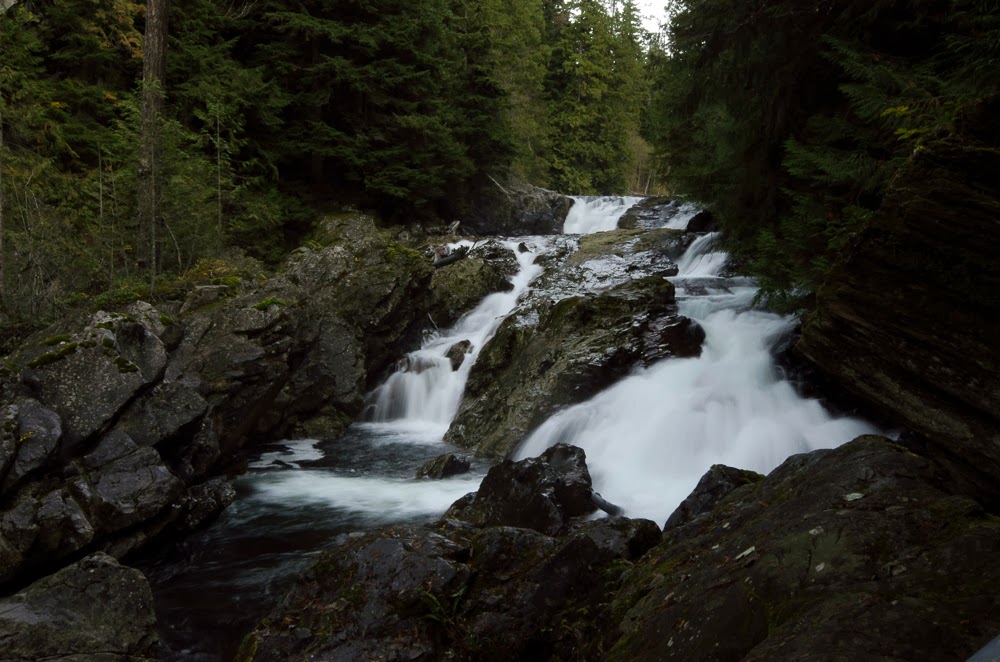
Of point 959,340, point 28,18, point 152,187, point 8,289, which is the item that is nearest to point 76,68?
point 28,18

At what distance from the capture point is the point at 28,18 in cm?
1212

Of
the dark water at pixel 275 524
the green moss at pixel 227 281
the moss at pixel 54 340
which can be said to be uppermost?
the green moss at pixel 227 281

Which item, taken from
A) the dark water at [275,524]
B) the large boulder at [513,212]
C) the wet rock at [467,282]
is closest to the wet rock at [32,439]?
the dark water at [275,524]

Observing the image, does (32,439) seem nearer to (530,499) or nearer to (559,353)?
(530,499)

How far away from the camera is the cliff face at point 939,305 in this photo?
10.8ft

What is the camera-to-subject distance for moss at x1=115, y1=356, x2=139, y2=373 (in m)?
6.77

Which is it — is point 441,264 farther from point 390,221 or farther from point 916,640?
point 916,640

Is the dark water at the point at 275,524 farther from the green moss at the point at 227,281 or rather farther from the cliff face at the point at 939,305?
the cliff face at the point at 939,305

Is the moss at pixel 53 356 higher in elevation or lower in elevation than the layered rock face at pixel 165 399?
higher

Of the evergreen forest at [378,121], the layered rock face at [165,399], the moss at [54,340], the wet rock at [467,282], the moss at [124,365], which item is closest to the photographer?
the layered rock face at [165,399]

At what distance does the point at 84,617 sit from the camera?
408 cm

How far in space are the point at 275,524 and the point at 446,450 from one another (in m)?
3.62

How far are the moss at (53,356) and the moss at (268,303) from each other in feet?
10.5

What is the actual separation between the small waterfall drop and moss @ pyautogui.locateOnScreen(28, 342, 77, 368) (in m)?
19.8
